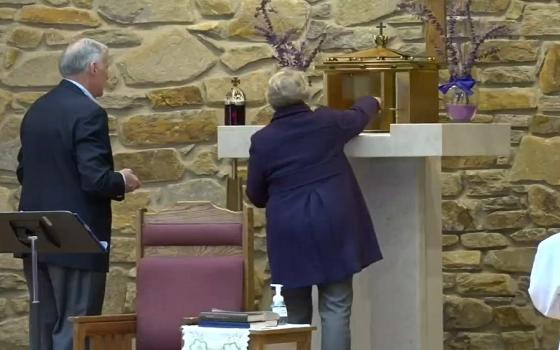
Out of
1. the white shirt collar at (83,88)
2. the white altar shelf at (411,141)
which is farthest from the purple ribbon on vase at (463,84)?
the white shirt collar at (83,88)

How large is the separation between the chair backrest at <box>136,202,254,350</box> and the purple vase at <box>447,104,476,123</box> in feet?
3.31

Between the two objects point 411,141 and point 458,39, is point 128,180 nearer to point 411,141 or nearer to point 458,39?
point 411,141

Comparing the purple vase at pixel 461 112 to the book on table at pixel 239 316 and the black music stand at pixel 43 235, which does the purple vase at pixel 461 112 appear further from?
the black music stand at pixel 43 235

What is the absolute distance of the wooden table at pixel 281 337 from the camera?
4215mm

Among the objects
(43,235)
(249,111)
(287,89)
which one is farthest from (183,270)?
(249,111)

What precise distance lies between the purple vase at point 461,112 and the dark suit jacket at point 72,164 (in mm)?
1418

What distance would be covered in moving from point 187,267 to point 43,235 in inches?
26.2

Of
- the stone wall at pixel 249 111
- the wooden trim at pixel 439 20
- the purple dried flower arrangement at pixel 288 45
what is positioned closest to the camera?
the purple dried flower arrangement at pixel 288 45

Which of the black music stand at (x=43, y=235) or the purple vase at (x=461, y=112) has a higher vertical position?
the purple vase at (x=461, y=112)

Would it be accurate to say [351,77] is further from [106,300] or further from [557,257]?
[557,257]

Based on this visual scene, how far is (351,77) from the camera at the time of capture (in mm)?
5266

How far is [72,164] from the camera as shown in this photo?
16.0 ft

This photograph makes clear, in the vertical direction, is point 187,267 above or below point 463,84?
below

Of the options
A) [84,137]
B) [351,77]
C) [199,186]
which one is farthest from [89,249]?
[199,186]
